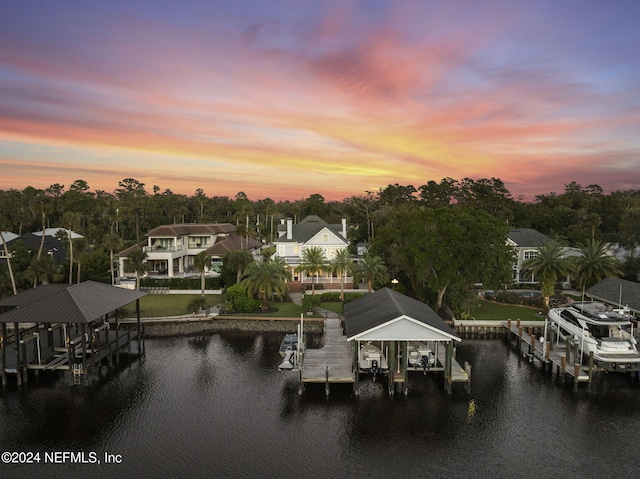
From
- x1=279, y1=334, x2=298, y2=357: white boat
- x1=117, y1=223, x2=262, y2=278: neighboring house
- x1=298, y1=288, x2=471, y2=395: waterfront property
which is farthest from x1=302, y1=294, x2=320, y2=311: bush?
x1=117, y1=223, x2=262, y2=278: neighboring house

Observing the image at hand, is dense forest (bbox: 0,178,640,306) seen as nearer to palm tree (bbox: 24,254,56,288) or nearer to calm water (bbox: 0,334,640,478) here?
palm tree (bbox: 24,254,56,288)

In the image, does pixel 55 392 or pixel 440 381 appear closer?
pixel 55 392

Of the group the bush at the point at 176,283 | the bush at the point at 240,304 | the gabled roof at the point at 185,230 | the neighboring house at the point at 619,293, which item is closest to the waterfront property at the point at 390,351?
the bush at the point at 240,304

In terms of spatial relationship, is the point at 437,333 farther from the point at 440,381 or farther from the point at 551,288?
the point at 551,288

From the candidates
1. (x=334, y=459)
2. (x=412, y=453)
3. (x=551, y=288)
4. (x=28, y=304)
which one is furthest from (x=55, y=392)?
(x=551, y=288)

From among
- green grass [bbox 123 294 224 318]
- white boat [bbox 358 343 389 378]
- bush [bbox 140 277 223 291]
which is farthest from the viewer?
bush [bbox 140 277 223 291]

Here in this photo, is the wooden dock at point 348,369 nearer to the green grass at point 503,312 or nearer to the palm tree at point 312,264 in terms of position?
Result: the green grass at point 503,312
